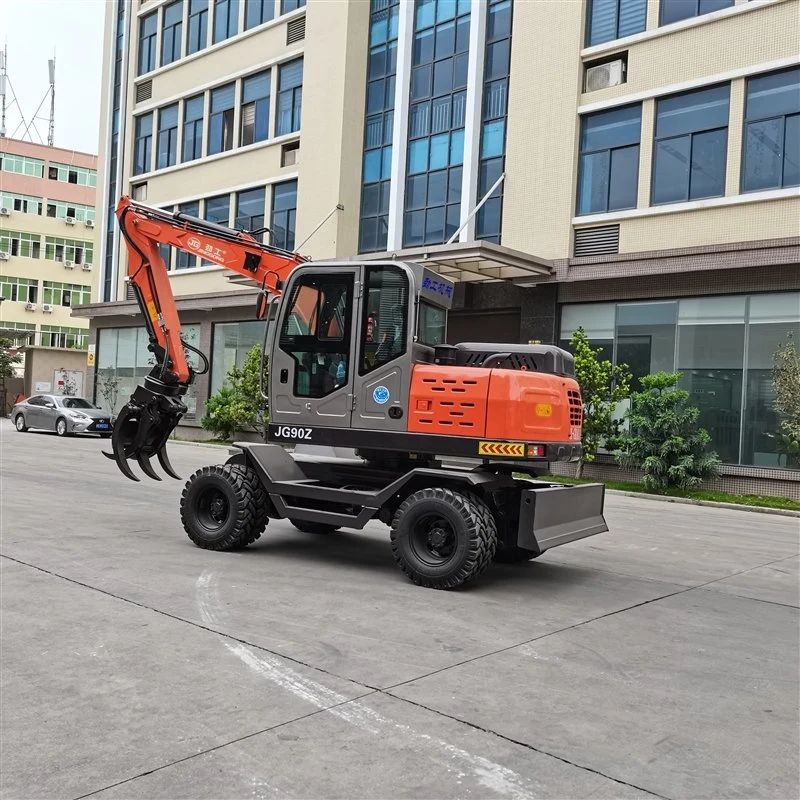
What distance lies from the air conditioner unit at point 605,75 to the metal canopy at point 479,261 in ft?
16.1

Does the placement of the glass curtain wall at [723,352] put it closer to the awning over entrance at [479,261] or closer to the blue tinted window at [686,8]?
the awning over entrance at [479,261]

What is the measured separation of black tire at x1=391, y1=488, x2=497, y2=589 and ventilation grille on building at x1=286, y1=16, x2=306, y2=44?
89.1 feet

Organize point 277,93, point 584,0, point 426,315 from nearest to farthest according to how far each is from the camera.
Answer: point 426,315 → point 584,0 → point 277,93

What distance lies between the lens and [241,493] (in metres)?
9.29


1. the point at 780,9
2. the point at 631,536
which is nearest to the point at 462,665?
the point at 631,536

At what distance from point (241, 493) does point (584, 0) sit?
63.4ft

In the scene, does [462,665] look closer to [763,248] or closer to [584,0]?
[763,248]

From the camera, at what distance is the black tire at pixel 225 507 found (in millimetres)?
9281

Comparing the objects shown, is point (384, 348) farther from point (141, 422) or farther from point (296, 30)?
point (296, 30)

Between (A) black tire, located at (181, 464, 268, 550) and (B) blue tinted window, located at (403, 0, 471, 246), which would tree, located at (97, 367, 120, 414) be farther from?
(A) black tire, located at (181, 464, 268, 550)

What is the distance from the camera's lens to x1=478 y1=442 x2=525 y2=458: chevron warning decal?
8.15 meters

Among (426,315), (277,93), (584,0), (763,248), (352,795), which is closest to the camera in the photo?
(352,795)

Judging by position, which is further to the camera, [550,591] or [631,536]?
[631,536]

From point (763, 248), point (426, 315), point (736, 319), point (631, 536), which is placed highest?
point (763, 248)
